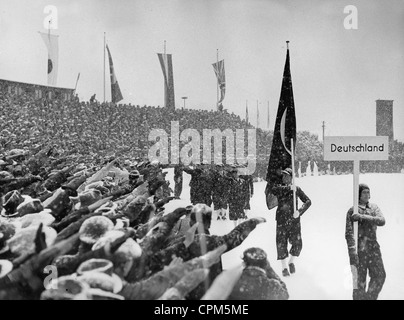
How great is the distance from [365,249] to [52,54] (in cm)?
248

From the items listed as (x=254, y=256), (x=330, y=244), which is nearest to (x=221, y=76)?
(x=330, y=244)

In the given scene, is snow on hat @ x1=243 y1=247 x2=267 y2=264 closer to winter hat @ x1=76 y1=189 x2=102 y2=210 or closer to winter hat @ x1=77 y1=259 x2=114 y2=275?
winter hat @ x1=77 y1=259 x2=114 y2=275

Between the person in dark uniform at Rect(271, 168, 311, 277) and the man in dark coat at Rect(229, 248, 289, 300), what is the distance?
1.17 metres

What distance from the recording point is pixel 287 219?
3107 millimetres

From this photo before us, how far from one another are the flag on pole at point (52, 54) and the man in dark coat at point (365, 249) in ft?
7.37

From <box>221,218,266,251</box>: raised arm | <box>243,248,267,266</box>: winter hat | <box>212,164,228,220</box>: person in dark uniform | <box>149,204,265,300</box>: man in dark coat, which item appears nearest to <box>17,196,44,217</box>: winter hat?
<box>149,204,265,300</box>: man in dark coat

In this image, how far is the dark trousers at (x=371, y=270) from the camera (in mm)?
2407

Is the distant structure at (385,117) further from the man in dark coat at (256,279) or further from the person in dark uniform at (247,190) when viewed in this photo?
the man in dark coat at (256,279)

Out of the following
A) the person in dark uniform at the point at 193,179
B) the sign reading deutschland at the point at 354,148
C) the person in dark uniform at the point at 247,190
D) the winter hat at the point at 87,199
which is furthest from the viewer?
the person in dark uniform at the point at 247,190

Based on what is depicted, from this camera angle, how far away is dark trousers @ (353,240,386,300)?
7.90 ft

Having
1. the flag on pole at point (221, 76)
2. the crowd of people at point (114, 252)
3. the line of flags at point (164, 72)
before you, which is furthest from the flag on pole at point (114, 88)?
the crowd of people at point (114, 252)

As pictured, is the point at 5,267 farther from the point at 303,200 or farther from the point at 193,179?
the point at 193,179

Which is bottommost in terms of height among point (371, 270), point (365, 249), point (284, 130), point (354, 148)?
point (371, 270)

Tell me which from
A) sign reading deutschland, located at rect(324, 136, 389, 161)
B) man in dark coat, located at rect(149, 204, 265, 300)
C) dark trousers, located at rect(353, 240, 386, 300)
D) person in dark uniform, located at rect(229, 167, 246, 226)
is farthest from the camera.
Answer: person in dark uniform, located at rect(229, 167, 246, 226)
